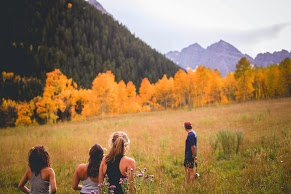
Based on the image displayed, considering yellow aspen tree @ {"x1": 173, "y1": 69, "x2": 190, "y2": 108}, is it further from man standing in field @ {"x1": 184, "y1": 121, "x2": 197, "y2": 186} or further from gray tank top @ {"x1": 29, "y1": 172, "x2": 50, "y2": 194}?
gray tank top @ {"x1": 29, "y1": 172, "x2": 50, "y2": 194}

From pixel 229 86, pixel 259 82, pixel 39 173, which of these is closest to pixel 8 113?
pixel 39 173

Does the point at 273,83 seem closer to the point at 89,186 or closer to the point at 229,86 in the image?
the point at 229,86

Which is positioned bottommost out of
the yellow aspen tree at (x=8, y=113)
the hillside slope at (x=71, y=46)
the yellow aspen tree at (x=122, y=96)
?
the yellow aspen tree at (x=8, y=113)

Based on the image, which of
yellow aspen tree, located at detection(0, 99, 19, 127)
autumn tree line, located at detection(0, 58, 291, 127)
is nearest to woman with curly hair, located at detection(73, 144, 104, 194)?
autumn tree line, located at detection(0, 58, 291, 127)

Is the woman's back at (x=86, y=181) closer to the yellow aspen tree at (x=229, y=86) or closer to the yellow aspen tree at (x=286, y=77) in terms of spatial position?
the yellow aspen tree at (x=229, y=86)

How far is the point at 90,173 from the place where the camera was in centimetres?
297

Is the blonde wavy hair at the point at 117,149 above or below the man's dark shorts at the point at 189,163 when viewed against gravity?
above

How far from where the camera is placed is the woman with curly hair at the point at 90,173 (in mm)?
2965

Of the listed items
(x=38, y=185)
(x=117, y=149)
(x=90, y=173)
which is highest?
(x=117, y=149)

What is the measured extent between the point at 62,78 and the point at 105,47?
3593 inches

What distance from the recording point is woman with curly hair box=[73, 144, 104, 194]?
2965mm

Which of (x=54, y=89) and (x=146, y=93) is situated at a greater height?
(x=146, y=93)

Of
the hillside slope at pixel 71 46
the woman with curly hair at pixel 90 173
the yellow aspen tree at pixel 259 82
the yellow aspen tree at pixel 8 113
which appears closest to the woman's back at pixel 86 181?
the woman with curly hair at pixel 90 173

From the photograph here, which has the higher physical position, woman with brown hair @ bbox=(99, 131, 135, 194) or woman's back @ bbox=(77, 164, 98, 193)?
woman with brown hair @ bbox=(99, 131, 135, 194)
